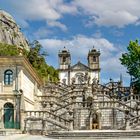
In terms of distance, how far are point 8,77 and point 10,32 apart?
2748 inches

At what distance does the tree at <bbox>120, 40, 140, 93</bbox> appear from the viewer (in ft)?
189

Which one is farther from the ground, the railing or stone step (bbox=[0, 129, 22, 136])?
the railing

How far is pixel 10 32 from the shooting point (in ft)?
361

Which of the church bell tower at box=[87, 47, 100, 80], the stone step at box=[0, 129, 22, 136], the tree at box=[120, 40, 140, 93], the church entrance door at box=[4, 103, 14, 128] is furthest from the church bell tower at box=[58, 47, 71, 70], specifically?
the stone step at box=[0, 129, 22, 136]

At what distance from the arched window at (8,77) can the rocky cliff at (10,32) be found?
59749 millimetres

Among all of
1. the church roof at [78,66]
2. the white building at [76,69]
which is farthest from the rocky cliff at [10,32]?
the church roof at [78,66]

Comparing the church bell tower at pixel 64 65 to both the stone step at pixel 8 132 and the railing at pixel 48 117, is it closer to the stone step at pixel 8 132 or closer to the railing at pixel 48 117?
the railing at pixel 48 117

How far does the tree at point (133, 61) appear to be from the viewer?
5747cm

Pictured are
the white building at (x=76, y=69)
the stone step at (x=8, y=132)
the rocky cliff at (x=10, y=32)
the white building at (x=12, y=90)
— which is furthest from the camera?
the rocky cliff at (x=10, y=32)

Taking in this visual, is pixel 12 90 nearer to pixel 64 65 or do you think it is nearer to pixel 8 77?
pixel 8 77

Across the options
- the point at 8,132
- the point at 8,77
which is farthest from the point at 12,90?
the point at 8,132

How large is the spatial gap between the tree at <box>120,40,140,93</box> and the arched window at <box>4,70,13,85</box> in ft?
69.1

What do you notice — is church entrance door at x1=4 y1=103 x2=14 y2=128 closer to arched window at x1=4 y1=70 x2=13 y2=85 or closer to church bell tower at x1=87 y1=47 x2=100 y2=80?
arched window at x1=4 y1=70 x2=13 y2=85

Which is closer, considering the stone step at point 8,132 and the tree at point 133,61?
the stone step at point 8,132
